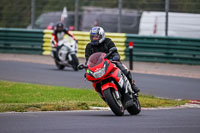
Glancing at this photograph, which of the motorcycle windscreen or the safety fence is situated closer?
the motorcycle windscreen

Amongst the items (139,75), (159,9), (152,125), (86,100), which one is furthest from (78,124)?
(159,9)

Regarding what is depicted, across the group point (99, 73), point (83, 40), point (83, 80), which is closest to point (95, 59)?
point (99, 73)

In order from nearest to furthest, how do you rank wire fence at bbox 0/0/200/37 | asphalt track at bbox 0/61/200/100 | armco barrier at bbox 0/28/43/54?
asphalt track at bbox 0/61/200/100
wire fence at bbox 0/0/200/37
armco barrier at bbox 0/28/43/54

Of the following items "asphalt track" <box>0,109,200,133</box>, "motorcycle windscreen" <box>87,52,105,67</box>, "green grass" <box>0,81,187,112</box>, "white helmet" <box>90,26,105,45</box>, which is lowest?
"green grass" <box>0,81,187,112</box>

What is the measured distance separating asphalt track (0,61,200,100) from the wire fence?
133 inches

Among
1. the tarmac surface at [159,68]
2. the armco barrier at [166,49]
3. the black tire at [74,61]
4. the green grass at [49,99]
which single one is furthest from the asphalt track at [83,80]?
the armco barrier at [166,49]

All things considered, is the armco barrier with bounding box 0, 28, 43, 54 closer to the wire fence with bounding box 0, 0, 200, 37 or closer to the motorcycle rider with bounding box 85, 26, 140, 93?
the wire fence with bounding box 0, 0, 200, 37

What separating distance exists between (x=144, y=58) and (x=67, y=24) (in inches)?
252

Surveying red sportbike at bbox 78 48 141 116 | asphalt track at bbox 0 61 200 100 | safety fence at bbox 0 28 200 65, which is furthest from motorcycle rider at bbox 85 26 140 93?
safety fence at bbox 0 28 200 65

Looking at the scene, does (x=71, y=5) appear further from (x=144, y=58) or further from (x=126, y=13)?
(x=144, y=58)

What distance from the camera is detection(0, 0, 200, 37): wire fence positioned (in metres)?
19.8

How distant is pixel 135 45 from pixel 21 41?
5.46m

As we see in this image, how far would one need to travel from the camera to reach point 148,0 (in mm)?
20656

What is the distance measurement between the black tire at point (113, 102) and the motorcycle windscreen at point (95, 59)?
488mm
